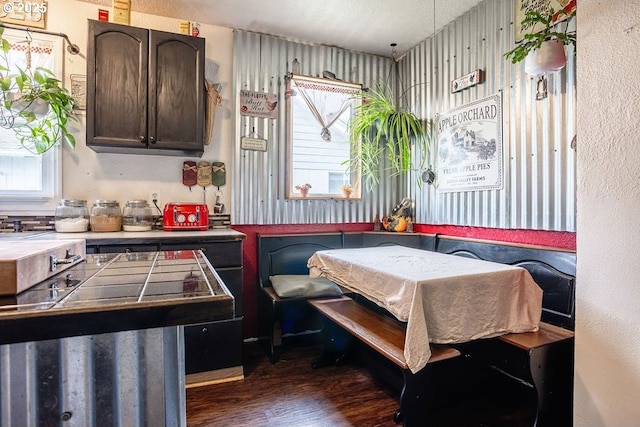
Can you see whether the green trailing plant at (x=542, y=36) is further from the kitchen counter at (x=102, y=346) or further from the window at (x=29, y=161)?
the window at (x=29, y=161)

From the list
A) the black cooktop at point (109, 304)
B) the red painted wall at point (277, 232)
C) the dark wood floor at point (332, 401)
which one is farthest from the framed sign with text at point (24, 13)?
the dark wood floor at point (332, 401)

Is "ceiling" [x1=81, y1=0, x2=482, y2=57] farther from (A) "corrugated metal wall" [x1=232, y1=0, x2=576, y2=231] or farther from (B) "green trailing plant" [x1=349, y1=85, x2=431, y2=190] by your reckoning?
(B) "green trailing plant" [x1=349, y1=85, x2=431, y2=190]

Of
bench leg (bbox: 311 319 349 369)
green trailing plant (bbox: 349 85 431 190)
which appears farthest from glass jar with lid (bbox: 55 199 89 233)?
green trailing plant (bbox: 349 85 431 190)

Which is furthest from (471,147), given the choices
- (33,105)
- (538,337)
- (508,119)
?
(33,105)

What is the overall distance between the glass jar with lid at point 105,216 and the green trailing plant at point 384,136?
2136 mm

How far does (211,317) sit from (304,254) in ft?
8.64

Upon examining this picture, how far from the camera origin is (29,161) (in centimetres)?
270

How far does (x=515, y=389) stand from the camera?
2.35 meters

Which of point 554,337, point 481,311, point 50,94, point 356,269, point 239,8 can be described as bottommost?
point 554,337

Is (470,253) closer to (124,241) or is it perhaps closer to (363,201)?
(363,201)

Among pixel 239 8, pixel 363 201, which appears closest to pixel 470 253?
pixel 363 201

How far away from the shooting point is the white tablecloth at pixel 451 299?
A: 1.67 meters

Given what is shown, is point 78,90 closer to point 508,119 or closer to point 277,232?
point 277,232

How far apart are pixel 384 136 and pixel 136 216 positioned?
2389mm
